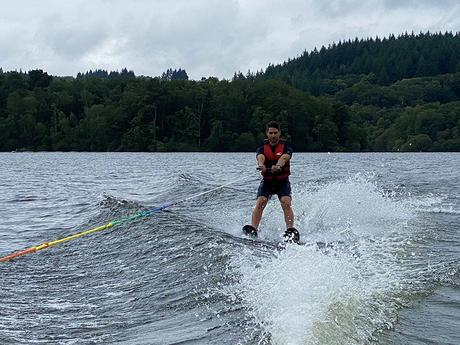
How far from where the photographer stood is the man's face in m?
12.4

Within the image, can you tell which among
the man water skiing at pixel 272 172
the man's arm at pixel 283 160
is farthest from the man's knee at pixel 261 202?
the man's arm at pixel 283 160

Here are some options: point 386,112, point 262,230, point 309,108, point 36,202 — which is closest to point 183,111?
point 309,108

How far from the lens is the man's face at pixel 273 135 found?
1240 cm

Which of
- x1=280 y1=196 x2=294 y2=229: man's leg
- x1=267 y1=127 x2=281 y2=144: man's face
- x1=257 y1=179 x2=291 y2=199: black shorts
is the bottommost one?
x1=280 y1=196 x2=294 y2=229: man's leg

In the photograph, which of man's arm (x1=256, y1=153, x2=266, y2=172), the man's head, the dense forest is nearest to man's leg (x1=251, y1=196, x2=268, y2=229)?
man's arm (x1=256, y1=153, x2=266, y2=172)

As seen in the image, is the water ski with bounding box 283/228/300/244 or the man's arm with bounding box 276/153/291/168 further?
Result: the man's arm with bounding box 276/153/291/168

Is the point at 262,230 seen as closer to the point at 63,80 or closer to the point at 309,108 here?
the point at 309,108

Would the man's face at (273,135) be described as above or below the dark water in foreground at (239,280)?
above

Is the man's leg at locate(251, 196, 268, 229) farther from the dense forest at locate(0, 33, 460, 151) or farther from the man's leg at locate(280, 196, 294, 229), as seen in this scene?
the dense forest at locate(0, 33, 460, 151)

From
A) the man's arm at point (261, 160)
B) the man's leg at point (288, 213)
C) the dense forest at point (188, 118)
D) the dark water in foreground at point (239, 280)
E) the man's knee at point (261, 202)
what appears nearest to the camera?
the dark water in foreground at point (239, 280)

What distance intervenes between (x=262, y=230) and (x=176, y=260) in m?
3.51

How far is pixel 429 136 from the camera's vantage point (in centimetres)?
10581

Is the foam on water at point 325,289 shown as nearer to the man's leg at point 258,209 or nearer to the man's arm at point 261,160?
the man's leg at point 258,209

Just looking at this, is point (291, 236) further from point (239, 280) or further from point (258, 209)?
point (239, 280)
